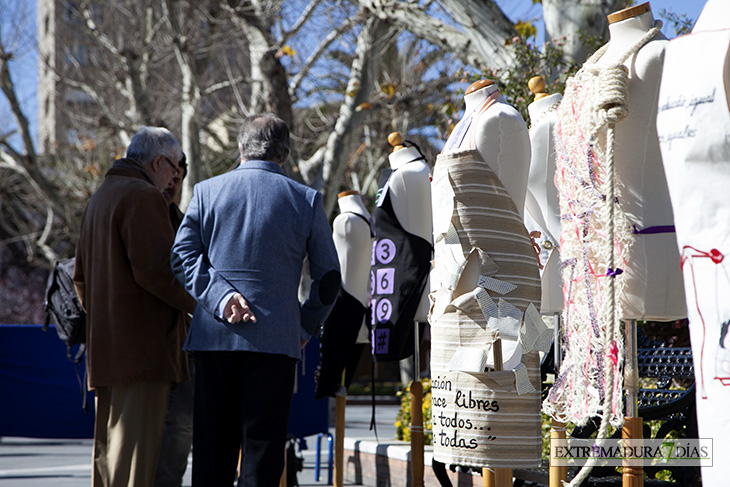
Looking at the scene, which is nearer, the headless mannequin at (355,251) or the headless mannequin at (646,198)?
the headless mannequin at (646,198)

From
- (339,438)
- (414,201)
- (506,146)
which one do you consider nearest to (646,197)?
(506,146)

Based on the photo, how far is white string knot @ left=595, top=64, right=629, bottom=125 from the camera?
8.00 ft

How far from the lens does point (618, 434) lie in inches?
150

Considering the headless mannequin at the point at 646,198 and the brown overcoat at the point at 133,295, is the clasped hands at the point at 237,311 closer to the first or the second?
the brown overcoat at the point at 133,295

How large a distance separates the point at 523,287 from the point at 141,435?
71.5 inches

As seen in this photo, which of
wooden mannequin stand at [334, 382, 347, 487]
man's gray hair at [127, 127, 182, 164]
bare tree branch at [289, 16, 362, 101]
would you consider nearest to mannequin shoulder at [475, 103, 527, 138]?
man's gray hair at [127, 127, 182, 164]

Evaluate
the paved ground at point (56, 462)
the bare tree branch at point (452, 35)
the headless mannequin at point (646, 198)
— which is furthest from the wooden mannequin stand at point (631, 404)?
the paved ground at point (56, 462)

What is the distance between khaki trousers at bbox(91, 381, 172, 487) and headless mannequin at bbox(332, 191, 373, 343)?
1.56 metres

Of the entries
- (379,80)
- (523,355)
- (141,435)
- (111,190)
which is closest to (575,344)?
(523,355)

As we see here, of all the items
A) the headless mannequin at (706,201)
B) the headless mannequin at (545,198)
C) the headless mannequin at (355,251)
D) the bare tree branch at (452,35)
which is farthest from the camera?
the bare tree branch at (452,35)

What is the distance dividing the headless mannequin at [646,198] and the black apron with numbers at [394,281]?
5.36 ft

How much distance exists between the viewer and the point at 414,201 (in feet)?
13.6

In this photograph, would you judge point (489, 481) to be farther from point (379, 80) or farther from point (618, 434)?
point (379, 80)

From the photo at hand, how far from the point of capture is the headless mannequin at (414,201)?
4113 mm
